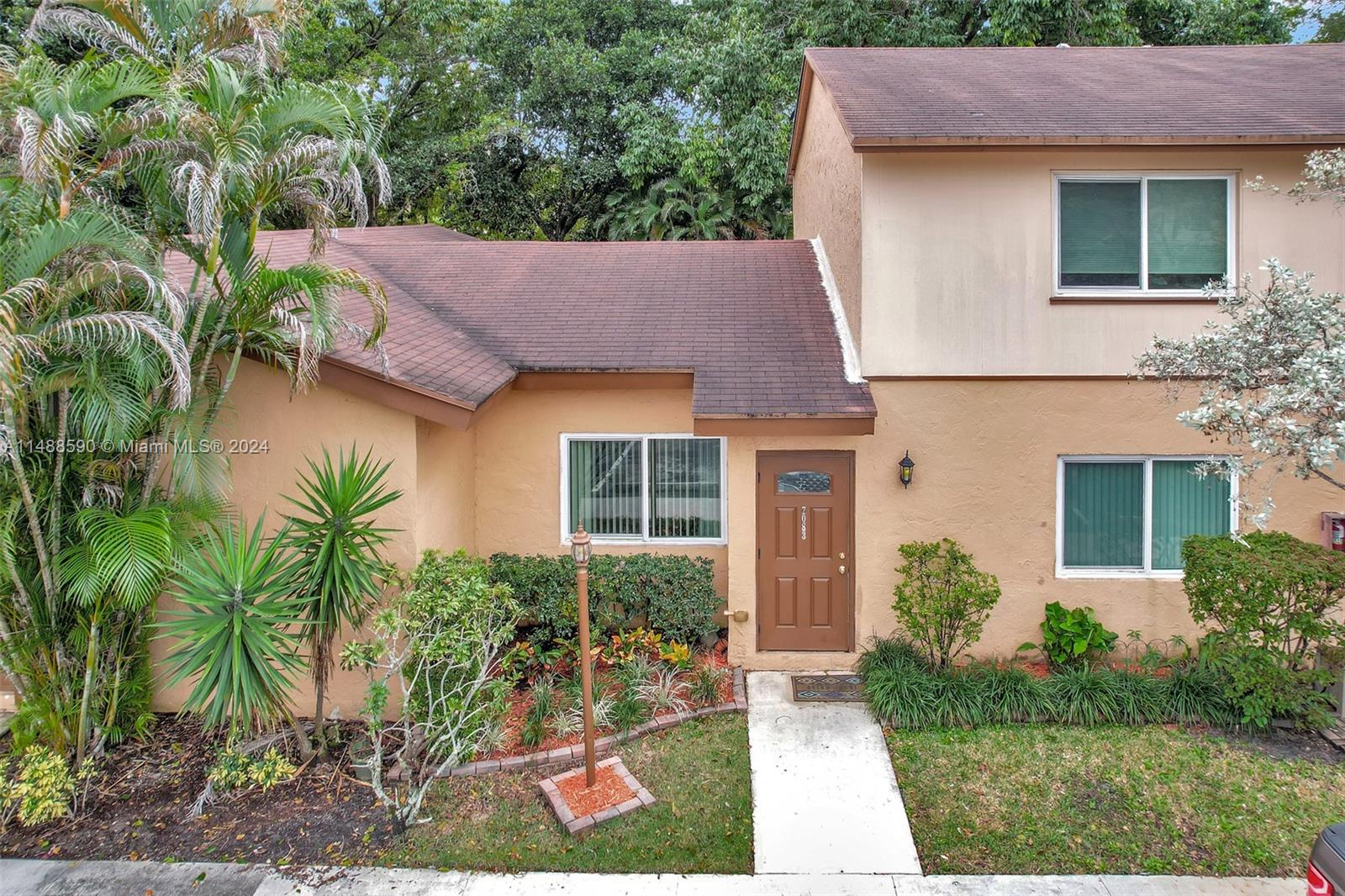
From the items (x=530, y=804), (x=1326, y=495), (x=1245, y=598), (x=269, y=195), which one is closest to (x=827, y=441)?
(x=1245, y=598)

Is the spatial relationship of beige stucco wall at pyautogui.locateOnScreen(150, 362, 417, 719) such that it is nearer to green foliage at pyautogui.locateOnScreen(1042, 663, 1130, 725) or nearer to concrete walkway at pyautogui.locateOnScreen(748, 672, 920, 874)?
concrete walkway at pyautogui.locateOnScreen(748, 672, 920, 874)

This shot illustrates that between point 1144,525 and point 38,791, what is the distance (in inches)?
403

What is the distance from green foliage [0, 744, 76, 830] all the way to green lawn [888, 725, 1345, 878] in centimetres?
639

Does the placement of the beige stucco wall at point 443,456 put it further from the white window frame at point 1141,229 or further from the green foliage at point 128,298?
the white window frame at point 1141,229

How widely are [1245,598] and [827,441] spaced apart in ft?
12.9

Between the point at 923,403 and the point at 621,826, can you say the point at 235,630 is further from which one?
the point at 923,403

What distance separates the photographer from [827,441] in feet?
27.6

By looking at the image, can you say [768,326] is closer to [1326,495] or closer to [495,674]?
[495,674]

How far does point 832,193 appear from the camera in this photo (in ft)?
34.6

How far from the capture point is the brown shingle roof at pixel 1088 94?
7.72 metres

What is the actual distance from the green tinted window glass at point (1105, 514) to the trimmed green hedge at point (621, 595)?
3.95 meters

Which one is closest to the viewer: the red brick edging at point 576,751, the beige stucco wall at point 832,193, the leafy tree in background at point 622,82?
the red brick edging at point 576,751

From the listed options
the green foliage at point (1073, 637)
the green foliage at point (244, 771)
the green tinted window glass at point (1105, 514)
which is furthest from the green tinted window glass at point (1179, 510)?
the green foliage at point (244, 771)

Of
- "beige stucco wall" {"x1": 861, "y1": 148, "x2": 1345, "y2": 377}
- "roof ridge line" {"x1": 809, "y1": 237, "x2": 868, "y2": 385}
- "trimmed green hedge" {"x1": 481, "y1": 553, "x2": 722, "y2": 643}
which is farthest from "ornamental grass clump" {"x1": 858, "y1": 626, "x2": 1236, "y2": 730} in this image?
"roof ridge line" {"x1": 809, "y1": 237, "x2": 868, "y2": 385}
